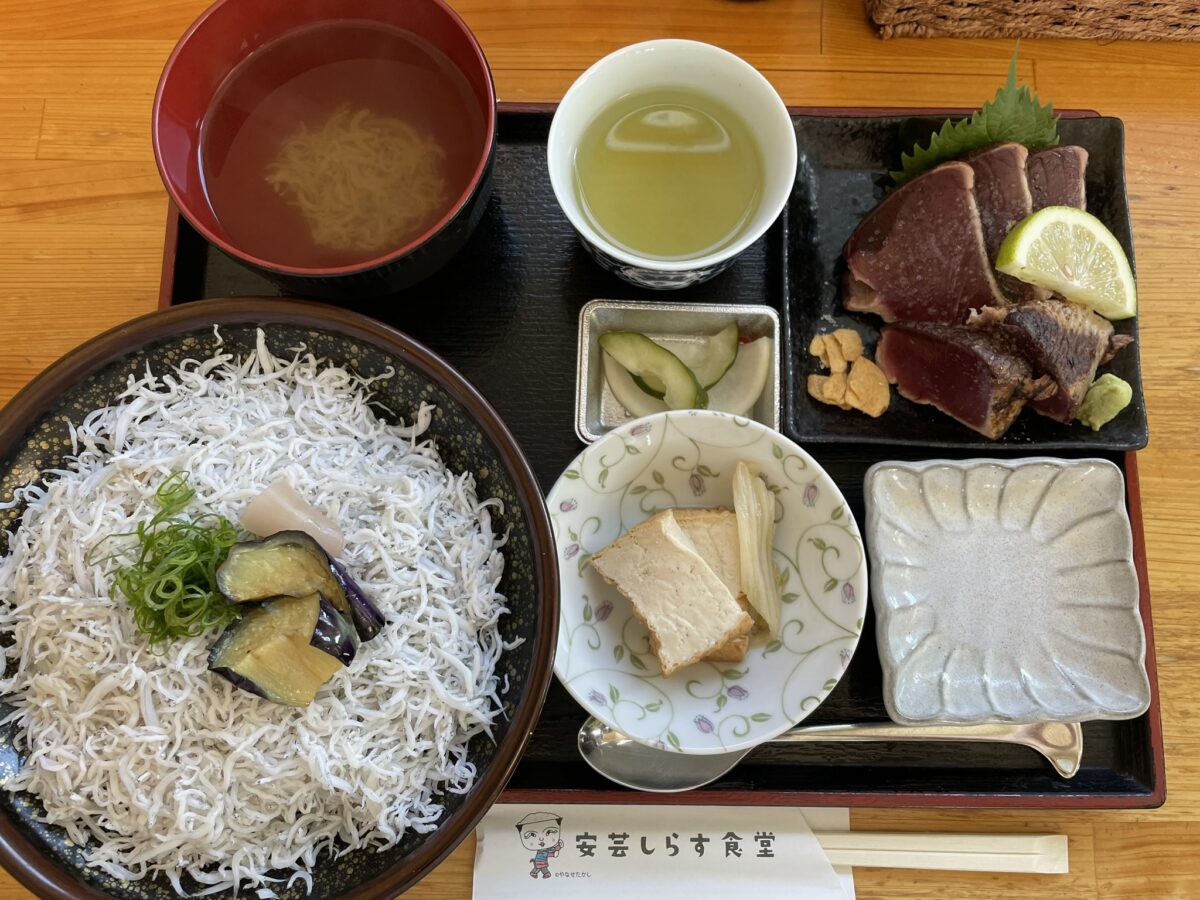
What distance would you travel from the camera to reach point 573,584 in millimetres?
1482

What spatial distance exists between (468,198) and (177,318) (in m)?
0.49

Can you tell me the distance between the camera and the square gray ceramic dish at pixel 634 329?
1640 millimetres

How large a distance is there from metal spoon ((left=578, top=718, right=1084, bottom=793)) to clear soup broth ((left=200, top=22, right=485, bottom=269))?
0.97 metres

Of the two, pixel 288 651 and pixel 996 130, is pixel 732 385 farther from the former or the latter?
pixel 288 651

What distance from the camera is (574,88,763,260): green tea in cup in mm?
1616

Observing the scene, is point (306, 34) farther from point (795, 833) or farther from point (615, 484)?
point (795, 833)

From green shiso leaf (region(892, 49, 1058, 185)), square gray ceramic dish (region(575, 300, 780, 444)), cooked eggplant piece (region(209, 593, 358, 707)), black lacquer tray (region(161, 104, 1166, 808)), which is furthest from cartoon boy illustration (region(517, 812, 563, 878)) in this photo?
green shiso leaf (region(892, 49, 1058, 185))

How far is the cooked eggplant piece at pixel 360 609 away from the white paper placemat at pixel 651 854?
558 mm

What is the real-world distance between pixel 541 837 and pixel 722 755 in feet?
1.28

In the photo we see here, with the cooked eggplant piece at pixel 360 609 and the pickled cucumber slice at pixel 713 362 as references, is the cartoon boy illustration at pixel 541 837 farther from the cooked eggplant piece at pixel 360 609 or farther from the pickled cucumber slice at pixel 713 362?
the pickled cucumber slice at pixel 713 362

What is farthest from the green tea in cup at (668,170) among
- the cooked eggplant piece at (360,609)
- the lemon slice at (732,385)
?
the cooked eggplant piece at (360,609)

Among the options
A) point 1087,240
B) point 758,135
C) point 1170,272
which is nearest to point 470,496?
point 758,135

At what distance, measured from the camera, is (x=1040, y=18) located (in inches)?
71.9

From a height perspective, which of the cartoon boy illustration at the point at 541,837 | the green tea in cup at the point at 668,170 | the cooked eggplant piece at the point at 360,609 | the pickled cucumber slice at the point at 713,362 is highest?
the green tea in cup at the point at 668,170
